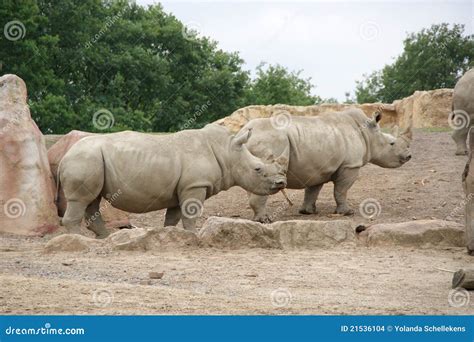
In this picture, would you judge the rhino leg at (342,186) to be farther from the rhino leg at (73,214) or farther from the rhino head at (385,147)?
the rhino leg at (73,214)

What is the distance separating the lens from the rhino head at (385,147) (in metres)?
18.6

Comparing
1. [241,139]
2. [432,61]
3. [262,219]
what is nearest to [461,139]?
[262,219]

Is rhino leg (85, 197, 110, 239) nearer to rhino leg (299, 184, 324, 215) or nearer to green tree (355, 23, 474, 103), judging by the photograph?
rhino leg (299, 184, 324, 215)

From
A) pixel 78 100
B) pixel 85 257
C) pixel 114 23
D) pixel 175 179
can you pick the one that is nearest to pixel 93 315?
pixel 85 257

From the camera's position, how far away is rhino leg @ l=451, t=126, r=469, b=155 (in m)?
20.8

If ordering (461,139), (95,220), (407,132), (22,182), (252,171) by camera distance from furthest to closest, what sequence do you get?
(461,139)
(407,132)
(22,182)
(252,171)
(95,220)

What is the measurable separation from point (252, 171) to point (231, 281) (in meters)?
5.07

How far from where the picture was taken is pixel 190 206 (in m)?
14.7

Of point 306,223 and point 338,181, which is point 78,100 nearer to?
point 338,181

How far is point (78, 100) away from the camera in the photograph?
38969mm

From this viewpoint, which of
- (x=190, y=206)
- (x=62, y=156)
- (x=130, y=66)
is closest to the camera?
(x=190, y=206)

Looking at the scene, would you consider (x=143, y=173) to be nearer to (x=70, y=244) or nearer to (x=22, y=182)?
(x=22, y=182)

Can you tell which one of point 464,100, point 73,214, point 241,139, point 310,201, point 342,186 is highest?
point 464,100

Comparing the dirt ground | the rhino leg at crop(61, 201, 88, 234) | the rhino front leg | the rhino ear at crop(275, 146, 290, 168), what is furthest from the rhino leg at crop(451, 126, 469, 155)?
the rhino leg at crop(61, 201, 88, 234)
